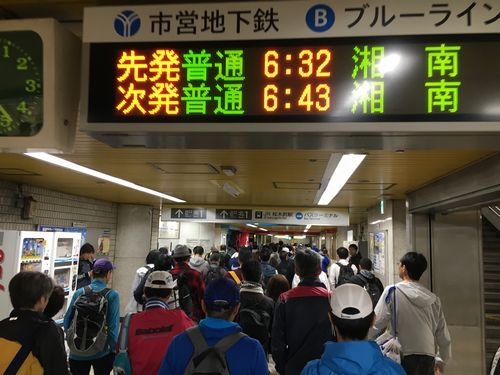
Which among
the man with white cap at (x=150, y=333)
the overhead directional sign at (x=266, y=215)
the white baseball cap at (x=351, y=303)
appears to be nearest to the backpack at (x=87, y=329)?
the man with white cap at (x=150, y=333)

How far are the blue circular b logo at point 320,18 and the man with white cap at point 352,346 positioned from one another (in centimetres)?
124

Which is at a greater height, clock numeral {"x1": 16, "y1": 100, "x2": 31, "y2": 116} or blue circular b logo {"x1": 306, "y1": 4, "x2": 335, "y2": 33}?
blue circular b logo {"x1": 306, "y1": 4, "x2": 335, "y2": 33}

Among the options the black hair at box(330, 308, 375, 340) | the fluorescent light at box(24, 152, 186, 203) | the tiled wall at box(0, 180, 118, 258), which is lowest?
the black hair at box(330, 308, 375, 340)

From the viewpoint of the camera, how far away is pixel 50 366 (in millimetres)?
2461

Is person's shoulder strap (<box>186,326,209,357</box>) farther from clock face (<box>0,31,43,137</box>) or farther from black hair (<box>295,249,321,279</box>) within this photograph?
black hair (<box>295,249,321,279</box>)

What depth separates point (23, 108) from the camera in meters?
2.03

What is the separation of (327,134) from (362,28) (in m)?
0.48

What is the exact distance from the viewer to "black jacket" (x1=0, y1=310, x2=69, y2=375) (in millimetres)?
2418

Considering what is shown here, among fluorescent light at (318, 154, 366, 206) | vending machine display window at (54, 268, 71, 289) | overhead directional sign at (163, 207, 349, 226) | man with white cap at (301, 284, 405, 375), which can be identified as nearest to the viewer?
man with white cap at (301, 284, 405, 375)

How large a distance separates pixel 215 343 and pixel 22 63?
1.67 metres

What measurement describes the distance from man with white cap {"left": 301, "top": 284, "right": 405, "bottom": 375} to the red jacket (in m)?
1.24

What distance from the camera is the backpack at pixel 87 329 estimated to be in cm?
403

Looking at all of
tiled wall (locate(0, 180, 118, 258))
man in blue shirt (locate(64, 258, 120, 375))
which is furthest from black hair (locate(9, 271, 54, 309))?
tiled wall (locate(0, 180, 118, 258))

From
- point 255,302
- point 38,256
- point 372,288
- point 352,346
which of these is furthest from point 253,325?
point 38,256
